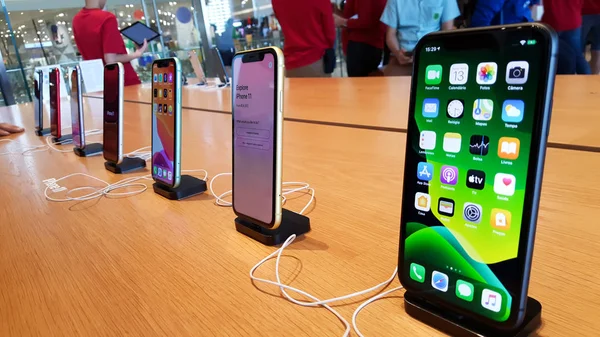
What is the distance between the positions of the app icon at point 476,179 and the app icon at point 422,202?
0.04 meters

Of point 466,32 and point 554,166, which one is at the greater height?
point 466,32

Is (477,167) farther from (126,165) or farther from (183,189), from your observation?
(126,165)

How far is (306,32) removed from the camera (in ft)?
8.32

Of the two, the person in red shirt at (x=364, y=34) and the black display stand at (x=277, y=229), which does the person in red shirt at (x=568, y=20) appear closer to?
the person in red shirt at (x=364, y=34)

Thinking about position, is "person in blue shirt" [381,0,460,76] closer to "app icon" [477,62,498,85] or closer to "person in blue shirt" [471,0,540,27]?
"person in blue shirt" [471,0,540,27]

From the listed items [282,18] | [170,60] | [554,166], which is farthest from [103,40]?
[554,166]

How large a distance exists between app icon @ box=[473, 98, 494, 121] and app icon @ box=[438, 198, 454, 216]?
0.24 feet

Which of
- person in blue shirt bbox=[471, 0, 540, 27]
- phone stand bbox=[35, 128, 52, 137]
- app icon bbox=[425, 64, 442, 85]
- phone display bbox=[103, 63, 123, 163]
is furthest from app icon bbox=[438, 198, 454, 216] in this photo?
person in blue shirt bbox=[471, 0, 540, 27]

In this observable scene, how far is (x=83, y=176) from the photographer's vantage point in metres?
1.03

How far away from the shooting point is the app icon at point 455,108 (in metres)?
0.36

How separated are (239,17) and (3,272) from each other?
21.6ft

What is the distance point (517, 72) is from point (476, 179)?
0.09 metres

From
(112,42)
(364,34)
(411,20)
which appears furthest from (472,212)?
(112,42)

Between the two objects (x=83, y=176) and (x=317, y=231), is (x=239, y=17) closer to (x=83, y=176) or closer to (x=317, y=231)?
(x=83, y=176)
